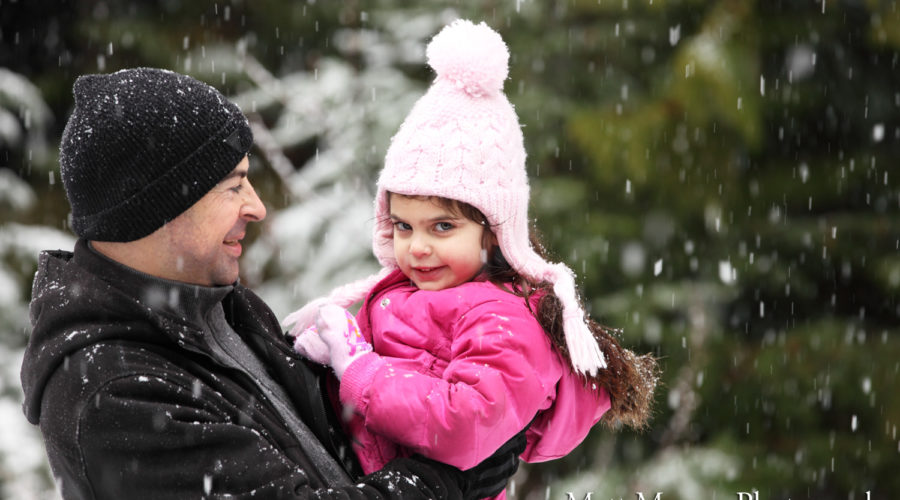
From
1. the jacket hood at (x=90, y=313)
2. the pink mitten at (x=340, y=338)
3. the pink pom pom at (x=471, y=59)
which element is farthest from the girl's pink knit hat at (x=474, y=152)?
the jacket hood at (x=90, y=313)

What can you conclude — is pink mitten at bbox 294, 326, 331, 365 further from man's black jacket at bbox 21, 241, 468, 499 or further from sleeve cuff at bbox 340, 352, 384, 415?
man's black jacket at bbox 21, 241, 468, 499

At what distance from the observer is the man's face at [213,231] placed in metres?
2.12

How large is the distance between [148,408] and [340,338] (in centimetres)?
63

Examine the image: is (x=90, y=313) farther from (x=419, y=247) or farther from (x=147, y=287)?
(x=419, y=247)

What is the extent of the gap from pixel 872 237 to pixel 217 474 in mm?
6573

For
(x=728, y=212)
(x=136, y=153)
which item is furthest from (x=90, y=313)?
(x=728, y=212)

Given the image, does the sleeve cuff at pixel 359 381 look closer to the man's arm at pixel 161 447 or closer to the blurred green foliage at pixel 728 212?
the man's arm at pixel 161 447

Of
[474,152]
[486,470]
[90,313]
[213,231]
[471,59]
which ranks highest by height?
[471,59]

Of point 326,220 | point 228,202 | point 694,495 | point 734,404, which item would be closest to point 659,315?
point 734,404

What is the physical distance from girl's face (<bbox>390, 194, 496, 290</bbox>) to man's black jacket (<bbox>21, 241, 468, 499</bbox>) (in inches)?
22.8

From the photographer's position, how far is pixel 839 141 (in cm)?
757

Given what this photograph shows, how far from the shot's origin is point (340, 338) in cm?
230

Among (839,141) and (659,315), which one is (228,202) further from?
(839,141)

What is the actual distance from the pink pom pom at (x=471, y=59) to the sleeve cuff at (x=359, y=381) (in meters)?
0.86
